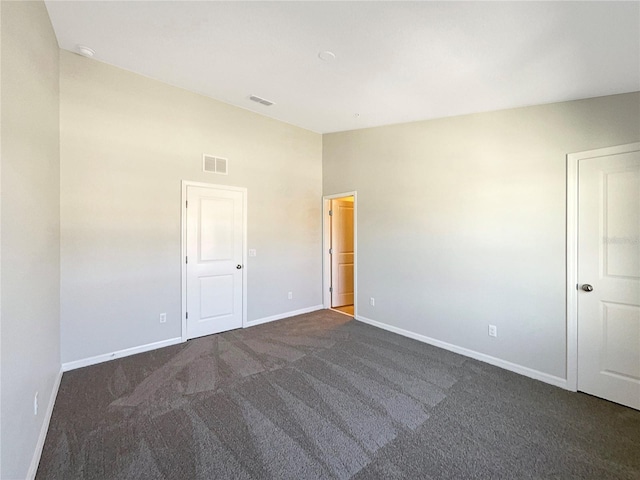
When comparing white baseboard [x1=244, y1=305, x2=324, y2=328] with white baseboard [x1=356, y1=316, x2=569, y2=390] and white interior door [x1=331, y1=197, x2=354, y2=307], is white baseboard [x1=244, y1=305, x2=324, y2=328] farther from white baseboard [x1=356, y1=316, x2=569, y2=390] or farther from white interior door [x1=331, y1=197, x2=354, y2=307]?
white baseboard [x1=356, y1=316, x2=569, y2=390]

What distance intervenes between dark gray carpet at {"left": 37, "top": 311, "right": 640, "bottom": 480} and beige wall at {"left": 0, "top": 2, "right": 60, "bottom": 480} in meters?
0.39

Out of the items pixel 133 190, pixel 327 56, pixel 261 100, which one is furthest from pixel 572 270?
pixel 133 190

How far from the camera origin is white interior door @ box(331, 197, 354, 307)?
16.4ft

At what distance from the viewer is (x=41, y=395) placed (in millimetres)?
1828

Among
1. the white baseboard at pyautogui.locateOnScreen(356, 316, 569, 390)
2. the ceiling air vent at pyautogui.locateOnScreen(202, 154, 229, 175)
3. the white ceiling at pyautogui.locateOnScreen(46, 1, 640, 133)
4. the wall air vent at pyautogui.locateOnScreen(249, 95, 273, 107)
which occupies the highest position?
the wall air vent at pyautogui.locateOnScreen(249, 95, 273, 107)

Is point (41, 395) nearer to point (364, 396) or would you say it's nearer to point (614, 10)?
point (364, 396)

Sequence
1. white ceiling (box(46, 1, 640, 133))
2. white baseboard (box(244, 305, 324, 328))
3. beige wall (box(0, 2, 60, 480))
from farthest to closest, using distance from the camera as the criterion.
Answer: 1. white baseboard (box(244, 305, 324, 328))
2. white ceiling (box(46, 1, 640, 133))
3. beige wall (box(0, 2, 60, 480))

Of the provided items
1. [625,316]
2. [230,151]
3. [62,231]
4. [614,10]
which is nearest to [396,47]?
[614,10]

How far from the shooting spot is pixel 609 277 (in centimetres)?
226

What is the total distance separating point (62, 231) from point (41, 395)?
1524mm

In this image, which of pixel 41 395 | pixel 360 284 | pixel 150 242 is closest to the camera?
pixel 41 395

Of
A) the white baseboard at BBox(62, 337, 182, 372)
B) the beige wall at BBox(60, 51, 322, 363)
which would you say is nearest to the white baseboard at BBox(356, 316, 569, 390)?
the beige wall at BBox(60, 51, 322, 363)

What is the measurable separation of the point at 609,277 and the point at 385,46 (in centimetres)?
263

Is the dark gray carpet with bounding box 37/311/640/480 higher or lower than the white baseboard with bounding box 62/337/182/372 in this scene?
lower
